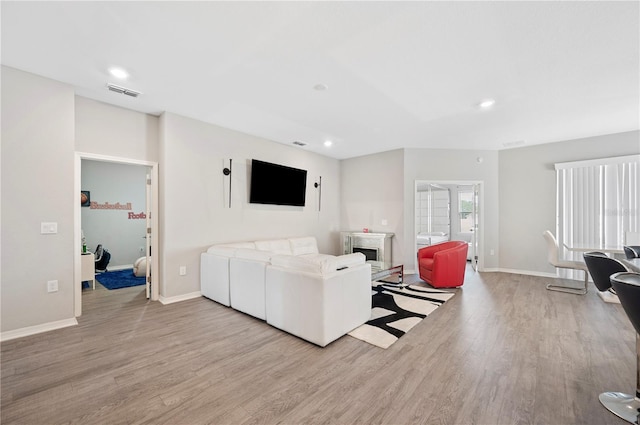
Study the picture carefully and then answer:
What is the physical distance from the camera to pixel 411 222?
5965 millimetres

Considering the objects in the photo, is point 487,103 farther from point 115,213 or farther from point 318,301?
point 115,213

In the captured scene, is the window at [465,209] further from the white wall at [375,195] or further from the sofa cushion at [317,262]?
the sofa cushion at [317,262]

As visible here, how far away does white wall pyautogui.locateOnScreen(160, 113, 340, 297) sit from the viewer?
3.98 metres

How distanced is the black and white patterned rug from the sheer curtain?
309 cm

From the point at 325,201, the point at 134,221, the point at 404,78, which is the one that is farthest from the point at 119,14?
the point at 134,221

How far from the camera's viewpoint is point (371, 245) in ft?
20.3

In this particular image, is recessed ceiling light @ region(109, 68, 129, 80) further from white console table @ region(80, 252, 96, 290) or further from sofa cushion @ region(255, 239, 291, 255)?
white console table @ region(80, 252, 96, 290)

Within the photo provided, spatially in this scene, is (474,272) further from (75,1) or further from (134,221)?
(134,221)

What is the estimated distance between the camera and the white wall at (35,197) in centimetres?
281

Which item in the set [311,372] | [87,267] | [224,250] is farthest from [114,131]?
[311,372]

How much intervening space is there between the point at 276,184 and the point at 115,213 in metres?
4.32

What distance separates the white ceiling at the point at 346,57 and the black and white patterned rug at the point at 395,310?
2.66 m

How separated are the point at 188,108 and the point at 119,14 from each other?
1813mm

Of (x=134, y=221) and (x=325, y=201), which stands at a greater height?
(x=325, y=201)
